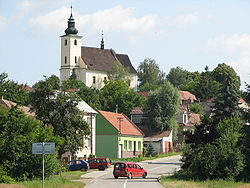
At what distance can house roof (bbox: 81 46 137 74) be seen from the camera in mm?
155250

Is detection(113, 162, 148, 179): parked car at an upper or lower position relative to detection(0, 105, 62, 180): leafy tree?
lower

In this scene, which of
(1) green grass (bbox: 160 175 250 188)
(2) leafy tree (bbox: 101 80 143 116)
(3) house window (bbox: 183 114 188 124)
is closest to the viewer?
(1) green grass (bbox: 160 175 250 188)

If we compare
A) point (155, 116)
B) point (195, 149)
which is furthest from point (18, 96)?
point (195, 149)

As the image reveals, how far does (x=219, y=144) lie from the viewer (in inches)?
1812

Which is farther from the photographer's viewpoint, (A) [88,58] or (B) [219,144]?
(A) [88,58]

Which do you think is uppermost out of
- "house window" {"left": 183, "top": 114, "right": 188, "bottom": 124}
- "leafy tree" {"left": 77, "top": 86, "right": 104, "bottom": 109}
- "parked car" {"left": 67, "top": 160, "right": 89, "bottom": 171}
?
"leafy tree" {"left": 77, "top": 86, "right": 104, "bottom": 109}

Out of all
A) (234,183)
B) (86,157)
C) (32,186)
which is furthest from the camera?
(86,157)

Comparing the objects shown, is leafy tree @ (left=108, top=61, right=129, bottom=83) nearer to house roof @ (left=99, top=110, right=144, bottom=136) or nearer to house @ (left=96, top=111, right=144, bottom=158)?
house roof @ (left=99, top=110, right=144, bottom=136)

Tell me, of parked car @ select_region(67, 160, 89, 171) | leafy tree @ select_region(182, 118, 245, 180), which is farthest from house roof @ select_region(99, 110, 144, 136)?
leafy tree @ select_region(182, 118, 245, 180)

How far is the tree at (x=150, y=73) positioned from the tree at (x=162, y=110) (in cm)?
7003

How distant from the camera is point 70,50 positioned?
153 metres

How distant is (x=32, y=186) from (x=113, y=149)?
4500 centimetres

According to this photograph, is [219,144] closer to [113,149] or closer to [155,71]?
[113,149]

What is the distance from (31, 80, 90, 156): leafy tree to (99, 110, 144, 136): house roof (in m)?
22.6
